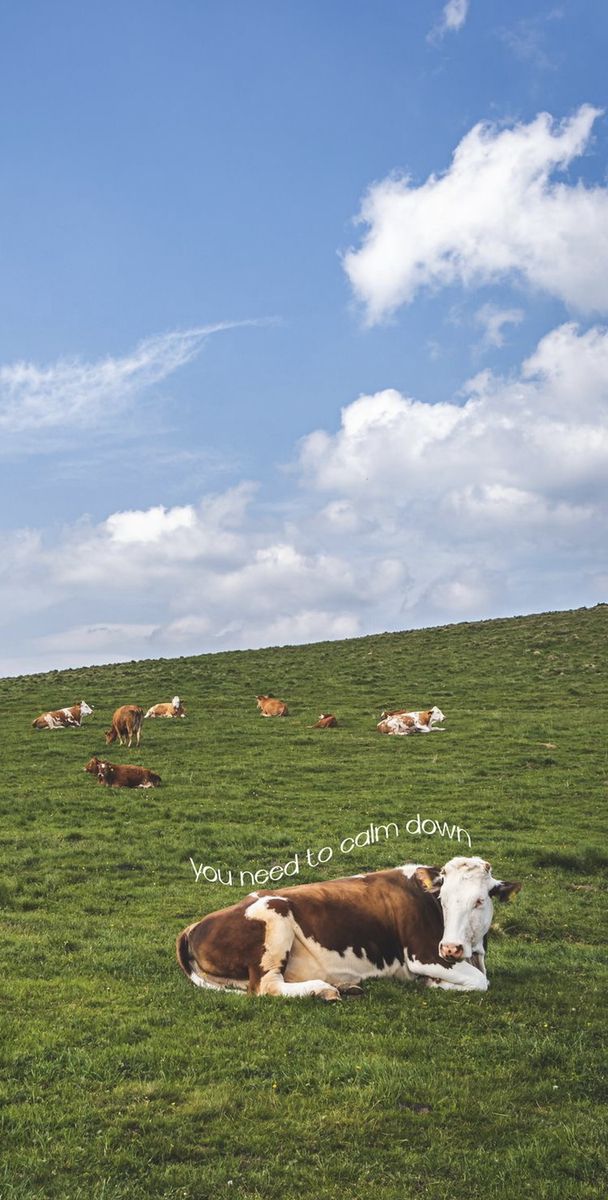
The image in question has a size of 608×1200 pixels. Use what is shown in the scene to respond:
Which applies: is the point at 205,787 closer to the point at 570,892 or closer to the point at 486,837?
the point at 486,837

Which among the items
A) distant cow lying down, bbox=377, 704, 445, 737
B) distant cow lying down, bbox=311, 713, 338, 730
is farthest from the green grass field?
distant cow lying down, bbox=311, 713, 338, 730

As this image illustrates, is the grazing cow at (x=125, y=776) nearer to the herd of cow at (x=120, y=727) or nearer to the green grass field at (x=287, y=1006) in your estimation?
the herd of cow at (x=120, y=727)

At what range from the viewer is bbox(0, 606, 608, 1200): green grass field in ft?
18.5

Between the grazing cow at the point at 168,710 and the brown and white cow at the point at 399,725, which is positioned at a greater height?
the grazing cow at the point at 168,710

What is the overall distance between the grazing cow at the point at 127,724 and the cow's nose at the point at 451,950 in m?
21.7

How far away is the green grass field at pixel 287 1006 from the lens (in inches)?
222

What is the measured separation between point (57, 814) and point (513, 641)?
39.2 meters

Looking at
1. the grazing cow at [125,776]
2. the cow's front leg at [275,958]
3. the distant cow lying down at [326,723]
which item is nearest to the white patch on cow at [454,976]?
the cow's front leg at [275,958]

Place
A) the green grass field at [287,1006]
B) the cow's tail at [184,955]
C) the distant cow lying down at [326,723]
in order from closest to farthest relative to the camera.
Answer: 1. the green grass field at [287,1006]
2. the cow's tail at [184,955]
3. the distant cow lying down at [326,723]

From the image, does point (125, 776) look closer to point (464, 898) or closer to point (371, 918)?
point (371, 918)

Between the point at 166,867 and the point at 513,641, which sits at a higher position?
the point at 513,641

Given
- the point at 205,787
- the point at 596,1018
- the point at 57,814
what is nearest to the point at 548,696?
the point at 205,787

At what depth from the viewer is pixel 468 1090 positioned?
6617mm

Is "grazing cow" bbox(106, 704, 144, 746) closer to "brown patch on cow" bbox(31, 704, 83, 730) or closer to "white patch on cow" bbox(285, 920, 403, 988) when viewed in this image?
"brown patch on cow" bbox(31, 704, 83, 730)
